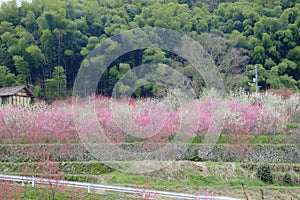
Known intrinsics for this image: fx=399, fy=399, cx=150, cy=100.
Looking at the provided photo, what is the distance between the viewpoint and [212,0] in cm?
3834

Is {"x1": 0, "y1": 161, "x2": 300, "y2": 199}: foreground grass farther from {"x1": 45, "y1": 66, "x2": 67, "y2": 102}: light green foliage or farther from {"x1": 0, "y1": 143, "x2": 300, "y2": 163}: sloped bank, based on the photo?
{"x1": 45, "y1": 66, "x2": 67, "y2": 102}: light green foliage

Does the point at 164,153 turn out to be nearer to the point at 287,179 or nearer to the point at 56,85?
the point at 287,179

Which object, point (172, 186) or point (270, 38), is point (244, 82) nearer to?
point (270, 38)

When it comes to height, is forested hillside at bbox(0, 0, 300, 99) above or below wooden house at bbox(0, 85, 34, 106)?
above

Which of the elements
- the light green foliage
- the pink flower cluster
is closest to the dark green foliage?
the pink flower cluster

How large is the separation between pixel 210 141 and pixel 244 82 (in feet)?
33.3

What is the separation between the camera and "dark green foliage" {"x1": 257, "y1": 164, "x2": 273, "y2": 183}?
12.7 meters

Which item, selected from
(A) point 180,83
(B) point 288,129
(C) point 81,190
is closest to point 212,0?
(A) point 180,83

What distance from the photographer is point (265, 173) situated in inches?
502

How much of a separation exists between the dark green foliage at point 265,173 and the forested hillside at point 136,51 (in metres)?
10.7

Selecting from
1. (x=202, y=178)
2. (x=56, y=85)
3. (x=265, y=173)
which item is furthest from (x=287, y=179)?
(x=56, y=85)

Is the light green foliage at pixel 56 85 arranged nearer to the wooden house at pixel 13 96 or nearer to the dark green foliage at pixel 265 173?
the wooden house at pixel 13 96

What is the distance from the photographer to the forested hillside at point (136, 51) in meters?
25.1

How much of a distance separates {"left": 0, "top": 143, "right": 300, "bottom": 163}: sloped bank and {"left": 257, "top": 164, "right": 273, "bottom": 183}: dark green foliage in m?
1.12
